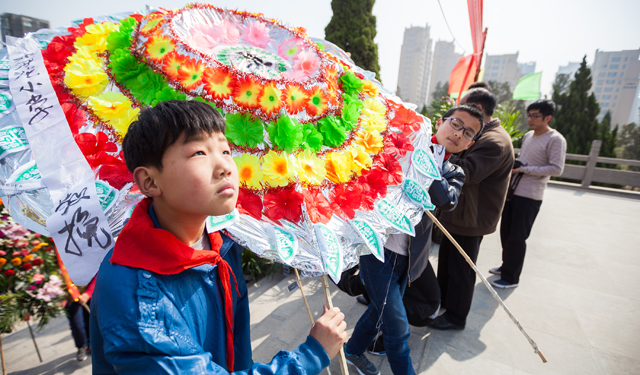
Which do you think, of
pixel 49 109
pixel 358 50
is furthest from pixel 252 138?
pixel 358 50

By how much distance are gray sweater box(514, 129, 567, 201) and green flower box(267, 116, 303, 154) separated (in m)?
3.12

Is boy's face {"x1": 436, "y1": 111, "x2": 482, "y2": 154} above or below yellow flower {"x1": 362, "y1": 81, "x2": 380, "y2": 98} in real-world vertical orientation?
below

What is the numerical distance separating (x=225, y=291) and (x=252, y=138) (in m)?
0.50

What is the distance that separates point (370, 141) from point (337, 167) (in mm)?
237

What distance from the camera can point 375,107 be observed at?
1463mm

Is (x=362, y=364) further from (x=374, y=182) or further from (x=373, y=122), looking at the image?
(x=373, y=122)

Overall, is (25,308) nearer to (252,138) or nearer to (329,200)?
(252,138)

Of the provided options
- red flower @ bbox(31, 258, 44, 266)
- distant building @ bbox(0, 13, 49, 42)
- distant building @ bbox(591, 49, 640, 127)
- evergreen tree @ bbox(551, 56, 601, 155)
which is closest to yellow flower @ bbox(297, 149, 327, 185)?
red flower @ bbox(31, 258, 44, 266)

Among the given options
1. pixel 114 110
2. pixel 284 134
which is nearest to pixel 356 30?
pixel 284 134

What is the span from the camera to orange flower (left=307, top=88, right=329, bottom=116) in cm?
120

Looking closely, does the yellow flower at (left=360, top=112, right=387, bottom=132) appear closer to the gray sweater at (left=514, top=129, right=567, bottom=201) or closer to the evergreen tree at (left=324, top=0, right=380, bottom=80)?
the gray sweater at (left=514, top=129, right=567, bottom=201)

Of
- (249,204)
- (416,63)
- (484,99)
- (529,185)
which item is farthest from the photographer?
(416,63)

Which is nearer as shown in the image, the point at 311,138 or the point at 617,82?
the point at 311,138

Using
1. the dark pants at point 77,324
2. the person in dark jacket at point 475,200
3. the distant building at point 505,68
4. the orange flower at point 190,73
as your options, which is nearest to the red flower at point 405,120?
the orange flower at point 190,73
